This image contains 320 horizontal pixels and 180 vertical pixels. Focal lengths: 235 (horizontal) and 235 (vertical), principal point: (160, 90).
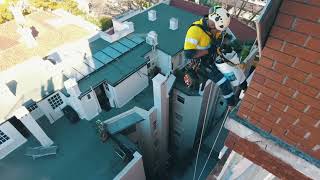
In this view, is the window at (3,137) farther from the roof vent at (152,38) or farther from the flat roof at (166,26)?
the flat roof at (166,26)

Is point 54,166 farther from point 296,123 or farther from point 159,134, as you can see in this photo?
point 296,123

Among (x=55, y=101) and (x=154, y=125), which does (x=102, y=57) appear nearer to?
(x=55, y=101)

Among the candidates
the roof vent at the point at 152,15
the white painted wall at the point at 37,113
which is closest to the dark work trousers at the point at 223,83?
the roof vent at the point at 152,15

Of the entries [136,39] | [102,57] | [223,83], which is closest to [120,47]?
[136,39]

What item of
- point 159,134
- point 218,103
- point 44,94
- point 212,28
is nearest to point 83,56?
point 44,94

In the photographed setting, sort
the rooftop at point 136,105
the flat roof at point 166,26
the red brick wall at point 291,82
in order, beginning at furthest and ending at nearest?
the flat roof at point 166,26 < the rooftop at point 136,105 < the red brick wall at point 291,82

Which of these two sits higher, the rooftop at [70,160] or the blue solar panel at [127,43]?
the blue solar panel at [127,43]

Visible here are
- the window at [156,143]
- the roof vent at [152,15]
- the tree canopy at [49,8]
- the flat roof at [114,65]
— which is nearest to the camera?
the flat roof at [114,65]
